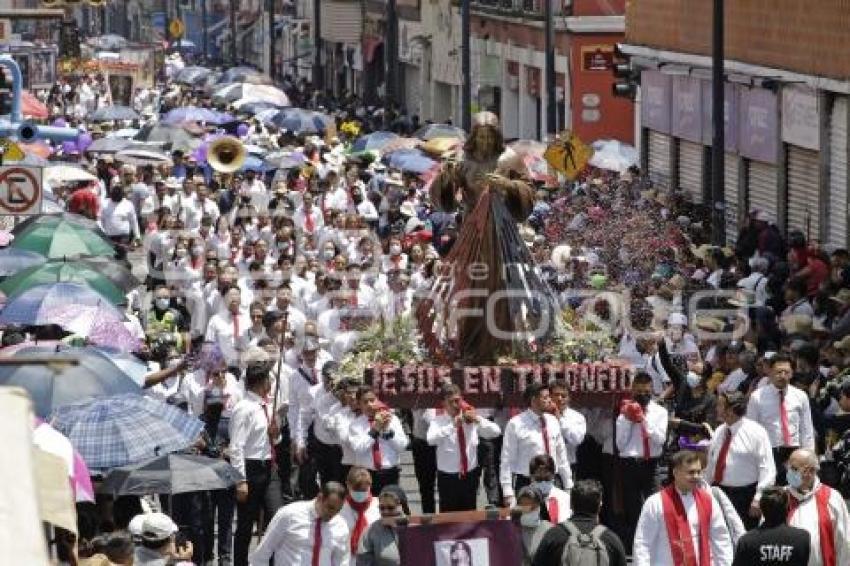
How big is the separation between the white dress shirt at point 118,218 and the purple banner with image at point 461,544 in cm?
2283

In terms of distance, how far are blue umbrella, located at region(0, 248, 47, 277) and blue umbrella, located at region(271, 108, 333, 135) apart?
29.1 metres

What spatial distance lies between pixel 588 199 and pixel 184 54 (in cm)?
9387

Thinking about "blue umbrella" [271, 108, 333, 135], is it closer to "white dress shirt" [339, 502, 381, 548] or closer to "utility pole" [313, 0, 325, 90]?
"utility pole" [313, 0, 325, 90]

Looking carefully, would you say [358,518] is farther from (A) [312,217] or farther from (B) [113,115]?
(B) [113,115]

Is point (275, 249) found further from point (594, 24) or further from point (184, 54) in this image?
point (184, 54)

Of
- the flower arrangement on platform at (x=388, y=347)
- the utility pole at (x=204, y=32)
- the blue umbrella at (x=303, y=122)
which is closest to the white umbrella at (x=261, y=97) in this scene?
the blue umbrella at (x=303, y=122)

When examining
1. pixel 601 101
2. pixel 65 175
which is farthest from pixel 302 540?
pixel 601 101

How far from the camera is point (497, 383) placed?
793 inches

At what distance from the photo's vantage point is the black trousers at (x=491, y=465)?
774 inches

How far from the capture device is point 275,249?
33.0 m

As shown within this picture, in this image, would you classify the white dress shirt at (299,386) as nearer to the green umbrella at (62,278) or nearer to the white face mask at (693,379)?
the white face mask at (693,379)

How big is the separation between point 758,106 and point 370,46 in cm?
4647

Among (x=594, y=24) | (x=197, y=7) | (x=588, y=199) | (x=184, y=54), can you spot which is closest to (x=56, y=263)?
(x=588, y=199)

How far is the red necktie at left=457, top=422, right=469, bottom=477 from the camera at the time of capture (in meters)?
19.1
